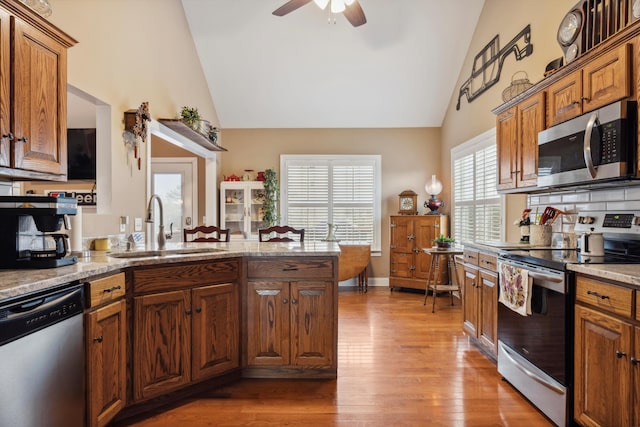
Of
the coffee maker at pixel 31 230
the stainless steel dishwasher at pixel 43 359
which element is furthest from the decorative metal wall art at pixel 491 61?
the stainless steel dishwasher at pixel 43 359

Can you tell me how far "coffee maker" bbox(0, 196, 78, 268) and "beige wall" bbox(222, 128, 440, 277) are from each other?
4218mm

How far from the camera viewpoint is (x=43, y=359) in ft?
4.97

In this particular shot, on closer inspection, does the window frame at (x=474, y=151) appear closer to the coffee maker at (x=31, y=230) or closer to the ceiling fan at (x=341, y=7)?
the ceiling fan at (x=341, y=7)

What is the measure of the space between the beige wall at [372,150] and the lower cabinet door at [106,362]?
4257 mm

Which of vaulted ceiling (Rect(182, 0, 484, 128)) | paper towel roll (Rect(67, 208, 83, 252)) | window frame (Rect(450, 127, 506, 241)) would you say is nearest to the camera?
paper towel roll (Rect(67, 208, 83, 252))

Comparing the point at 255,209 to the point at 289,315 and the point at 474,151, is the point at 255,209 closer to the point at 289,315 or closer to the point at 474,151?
the point at 474,151

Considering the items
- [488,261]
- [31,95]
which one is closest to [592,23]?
[488,261]

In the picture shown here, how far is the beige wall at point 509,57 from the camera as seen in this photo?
10.6 ft

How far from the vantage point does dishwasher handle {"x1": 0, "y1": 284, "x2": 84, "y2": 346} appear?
4.45ft

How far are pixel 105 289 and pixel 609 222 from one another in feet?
10.2

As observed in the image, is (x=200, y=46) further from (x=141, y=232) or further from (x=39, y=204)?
(x=39, y=204)

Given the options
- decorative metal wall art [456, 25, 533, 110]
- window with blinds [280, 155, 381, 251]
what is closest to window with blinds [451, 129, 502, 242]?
decorative metal wall art [456, 25, 533, 110]

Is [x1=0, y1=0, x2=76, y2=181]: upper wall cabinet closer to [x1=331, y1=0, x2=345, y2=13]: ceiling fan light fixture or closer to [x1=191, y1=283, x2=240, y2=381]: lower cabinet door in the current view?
[x1=191, y1=283, x2=240, y2=381]: lower cabinet door

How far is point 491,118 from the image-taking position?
13.8 feet
